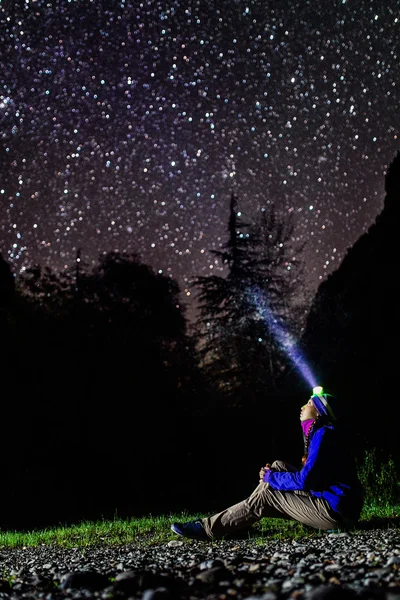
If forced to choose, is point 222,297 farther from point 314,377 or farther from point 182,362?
point 314,377

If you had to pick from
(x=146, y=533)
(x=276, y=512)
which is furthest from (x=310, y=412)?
(x=146, y=533)

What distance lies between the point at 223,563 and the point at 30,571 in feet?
A: 5.39

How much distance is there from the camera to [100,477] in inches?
743

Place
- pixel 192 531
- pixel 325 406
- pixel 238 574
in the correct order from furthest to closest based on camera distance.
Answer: pixel 192 531, pixel 325 406, pixel 238 574

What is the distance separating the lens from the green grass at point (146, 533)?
5.76 meters

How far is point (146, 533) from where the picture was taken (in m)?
7.07

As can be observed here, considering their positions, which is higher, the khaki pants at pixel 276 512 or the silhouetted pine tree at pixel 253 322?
the silhouetted pine tree at pixel 253 322

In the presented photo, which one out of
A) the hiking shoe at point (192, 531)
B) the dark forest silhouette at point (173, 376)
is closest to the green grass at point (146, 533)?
the hiking shoe at point (192, 531)

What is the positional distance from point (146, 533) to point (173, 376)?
16.8 meters

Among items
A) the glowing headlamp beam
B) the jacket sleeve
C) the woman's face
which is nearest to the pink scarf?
the woman's face

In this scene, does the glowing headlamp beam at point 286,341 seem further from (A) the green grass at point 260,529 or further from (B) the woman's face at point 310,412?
(B) the woman's face at point 310,412

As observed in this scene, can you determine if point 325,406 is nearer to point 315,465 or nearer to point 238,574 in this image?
point 315,465

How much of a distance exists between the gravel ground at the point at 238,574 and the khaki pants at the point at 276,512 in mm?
301

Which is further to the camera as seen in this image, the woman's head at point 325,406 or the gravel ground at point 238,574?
the woman's head at point 325,406
